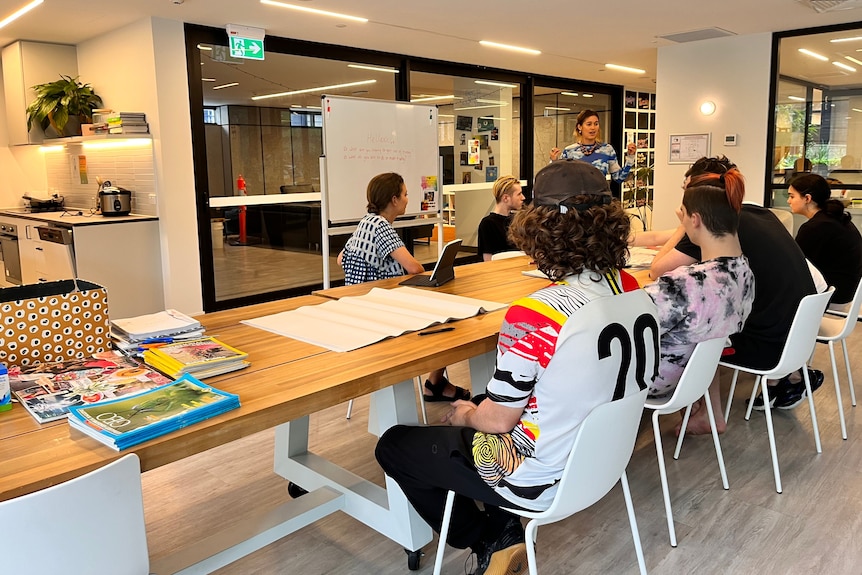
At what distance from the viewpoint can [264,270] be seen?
6.67 metres

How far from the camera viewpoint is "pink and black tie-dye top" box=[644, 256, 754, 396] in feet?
8.28

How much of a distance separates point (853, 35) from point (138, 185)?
662cm

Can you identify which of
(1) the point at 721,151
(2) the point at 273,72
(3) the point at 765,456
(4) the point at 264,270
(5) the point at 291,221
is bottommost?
(3) the point at 765,456

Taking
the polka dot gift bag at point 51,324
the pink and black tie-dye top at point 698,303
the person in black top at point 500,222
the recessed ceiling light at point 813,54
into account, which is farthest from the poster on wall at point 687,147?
the polka dot gift bag at point 51,324

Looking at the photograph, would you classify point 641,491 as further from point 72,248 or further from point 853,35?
point 853,35

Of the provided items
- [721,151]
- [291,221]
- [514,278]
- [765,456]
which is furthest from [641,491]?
[721,151]

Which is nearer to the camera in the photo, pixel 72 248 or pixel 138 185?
pixel 72 248

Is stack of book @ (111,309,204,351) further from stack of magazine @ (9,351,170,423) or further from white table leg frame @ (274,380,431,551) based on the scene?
white table leg frame @ (274,380,431,551)

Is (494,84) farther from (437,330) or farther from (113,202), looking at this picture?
(437,330)

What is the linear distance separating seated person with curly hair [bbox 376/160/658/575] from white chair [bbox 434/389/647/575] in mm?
44

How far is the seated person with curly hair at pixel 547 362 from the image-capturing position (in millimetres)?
1597

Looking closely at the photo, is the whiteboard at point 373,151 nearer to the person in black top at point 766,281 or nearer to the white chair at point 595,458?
the person in black top at point 766,281

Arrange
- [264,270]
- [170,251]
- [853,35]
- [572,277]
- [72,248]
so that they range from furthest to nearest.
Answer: [264,270] < [853,35] < [170,251] < [72,248] < [572,277]

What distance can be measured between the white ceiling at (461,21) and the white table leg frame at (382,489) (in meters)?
3.66
